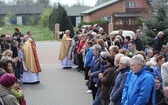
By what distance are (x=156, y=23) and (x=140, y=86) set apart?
12.7 metres

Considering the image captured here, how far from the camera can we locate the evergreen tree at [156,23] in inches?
737

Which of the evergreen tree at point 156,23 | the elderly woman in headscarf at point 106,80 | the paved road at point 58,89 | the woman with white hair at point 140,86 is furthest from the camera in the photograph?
the evergreen tree at point 156,23

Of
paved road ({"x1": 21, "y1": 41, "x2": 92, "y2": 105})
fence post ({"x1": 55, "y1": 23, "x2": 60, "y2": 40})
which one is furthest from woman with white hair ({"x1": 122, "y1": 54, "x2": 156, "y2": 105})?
fence post ({"x1": 55, "y1": 23, "x2": 60, "y2": 40})

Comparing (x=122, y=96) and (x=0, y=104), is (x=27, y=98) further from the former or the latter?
(x=0, y=104)

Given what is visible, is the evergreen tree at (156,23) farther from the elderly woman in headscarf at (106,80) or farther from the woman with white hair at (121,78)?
the woman with white hair at (121,78)

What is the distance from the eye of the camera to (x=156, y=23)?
61.8 ft

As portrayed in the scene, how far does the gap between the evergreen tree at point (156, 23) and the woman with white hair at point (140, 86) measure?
12.1 metres

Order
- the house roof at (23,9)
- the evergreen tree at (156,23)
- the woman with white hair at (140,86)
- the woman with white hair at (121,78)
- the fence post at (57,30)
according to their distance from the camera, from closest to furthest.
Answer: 1. the woman with white hair at (140,86)
2. the woman with white hair at (121,78)
3. the evergreen tree at (156,23)
4. the fence post at (57,30)
5. the house roof at (23,9)

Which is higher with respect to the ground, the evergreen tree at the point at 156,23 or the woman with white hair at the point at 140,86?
the evergreen tree at the point at 156,23

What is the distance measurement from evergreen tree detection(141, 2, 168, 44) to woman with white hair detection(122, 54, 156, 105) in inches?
475

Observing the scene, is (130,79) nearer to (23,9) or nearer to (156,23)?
(156,23)

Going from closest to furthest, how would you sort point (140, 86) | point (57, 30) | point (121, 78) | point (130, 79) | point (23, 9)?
point (140, 86), point (130, 79), point (121, 78), point (57, 30), point (23, 9)

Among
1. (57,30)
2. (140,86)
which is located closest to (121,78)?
(140,86)

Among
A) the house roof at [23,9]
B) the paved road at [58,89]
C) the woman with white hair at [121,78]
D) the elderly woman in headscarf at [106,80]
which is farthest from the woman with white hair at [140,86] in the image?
the house roof at [23,9]
